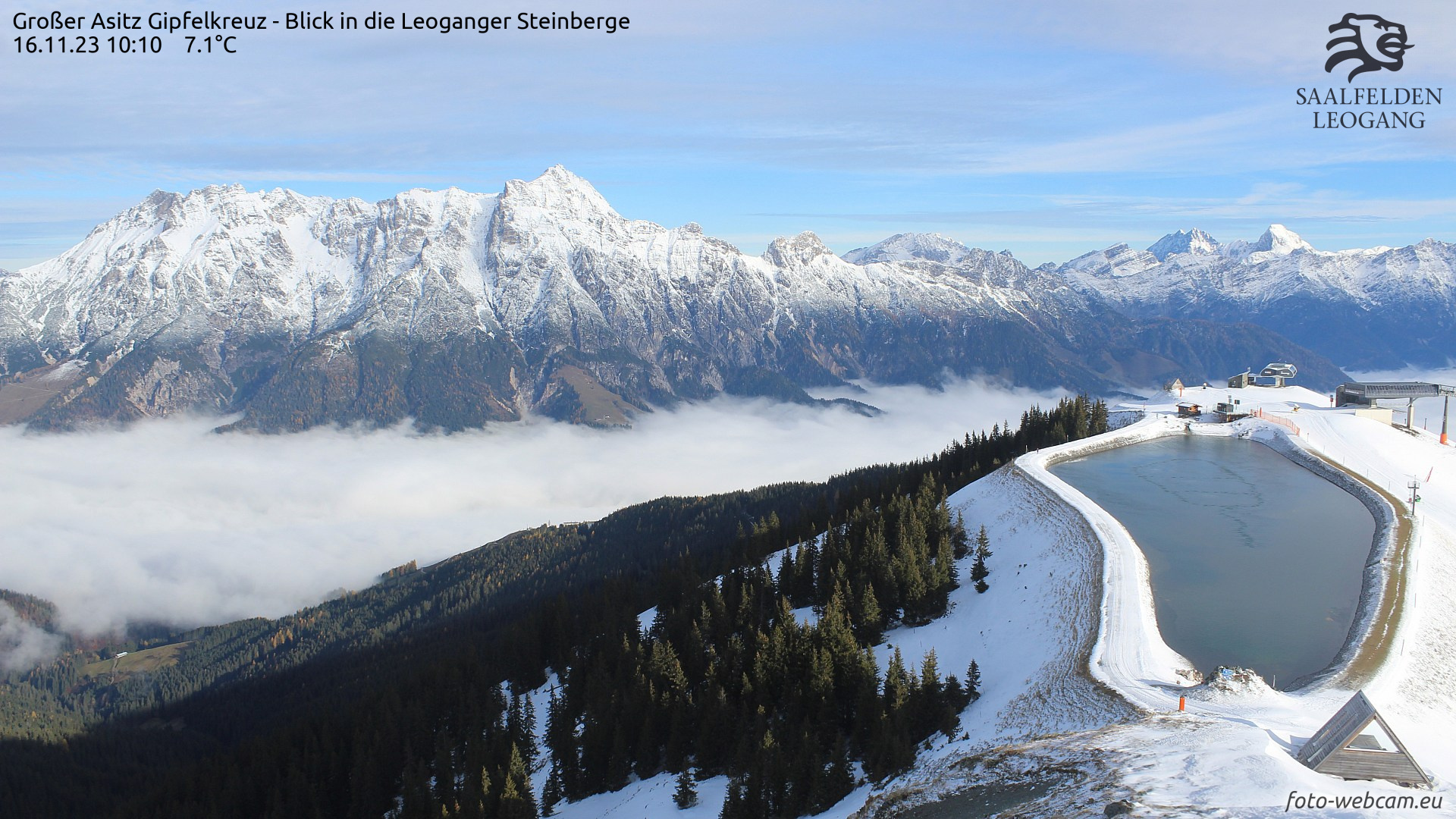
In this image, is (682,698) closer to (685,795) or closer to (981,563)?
(685,795)

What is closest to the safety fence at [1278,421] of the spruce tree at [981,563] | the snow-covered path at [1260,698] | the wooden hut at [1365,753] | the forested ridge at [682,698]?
the forested ridge at [682,698]

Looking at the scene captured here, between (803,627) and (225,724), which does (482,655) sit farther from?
(225,724)

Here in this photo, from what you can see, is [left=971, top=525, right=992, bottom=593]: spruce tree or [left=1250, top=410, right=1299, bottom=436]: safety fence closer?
[left=971, top=525, right=992, bottom=593]: spruce tree

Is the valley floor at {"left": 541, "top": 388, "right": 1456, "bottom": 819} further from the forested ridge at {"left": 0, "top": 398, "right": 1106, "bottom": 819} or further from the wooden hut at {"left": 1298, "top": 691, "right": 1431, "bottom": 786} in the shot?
the forested ridge at {"left": 0, "top": 398, "right": 1106, "bottom": 819}

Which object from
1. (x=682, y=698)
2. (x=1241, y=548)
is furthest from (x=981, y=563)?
(x=682, y=698)

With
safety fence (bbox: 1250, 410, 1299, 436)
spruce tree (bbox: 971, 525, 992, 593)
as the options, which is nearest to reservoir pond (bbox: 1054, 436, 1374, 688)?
safety fence (bbox: 1250, 410, 1299, 436)

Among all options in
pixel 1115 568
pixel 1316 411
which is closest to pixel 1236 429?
pixel 1316 411
